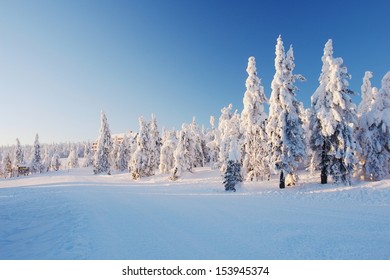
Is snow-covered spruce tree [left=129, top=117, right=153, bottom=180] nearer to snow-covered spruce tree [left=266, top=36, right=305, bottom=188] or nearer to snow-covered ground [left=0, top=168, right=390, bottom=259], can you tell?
snow-covered spruce tree [left=266, top=36, right=305, bottom=188]

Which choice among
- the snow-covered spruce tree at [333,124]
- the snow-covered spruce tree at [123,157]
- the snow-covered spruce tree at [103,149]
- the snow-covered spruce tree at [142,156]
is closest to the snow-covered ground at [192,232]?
the snow-covered spruce tree at [333,124]

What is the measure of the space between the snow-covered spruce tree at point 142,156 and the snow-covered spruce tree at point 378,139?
37.7 m

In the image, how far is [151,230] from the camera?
34.4 feet

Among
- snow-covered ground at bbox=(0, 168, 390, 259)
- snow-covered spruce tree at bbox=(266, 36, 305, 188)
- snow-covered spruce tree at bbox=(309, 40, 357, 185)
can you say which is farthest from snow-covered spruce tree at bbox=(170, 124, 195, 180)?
snow-covered ground at bbox=(0, 168, 390, 259)

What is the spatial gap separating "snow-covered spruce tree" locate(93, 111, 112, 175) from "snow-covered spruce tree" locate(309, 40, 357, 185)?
→ 56.6m

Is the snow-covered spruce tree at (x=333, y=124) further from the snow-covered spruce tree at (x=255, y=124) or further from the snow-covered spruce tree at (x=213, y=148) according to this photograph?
Result: the snow-covered spruce tree at (x=213, y=148)

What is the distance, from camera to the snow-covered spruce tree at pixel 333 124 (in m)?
25.8

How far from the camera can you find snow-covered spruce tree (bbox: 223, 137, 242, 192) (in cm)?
2670
